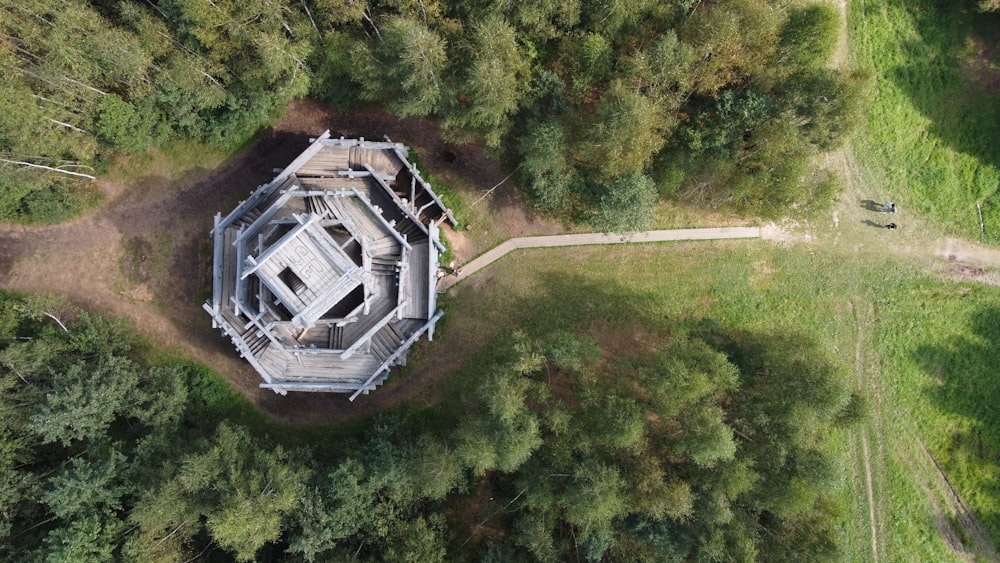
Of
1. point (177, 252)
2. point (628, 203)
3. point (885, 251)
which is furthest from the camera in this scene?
point (885, 251)

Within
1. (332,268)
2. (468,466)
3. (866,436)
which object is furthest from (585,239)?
(866,436)

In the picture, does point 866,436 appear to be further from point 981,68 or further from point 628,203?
point 981,68

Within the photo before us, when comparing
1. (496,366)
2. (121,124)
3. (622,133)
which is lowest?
(496,366)

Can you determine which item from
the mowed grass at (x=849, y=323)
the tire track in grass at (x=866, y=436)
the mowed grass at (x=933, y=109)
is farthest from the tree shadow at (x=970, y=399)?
the mowed grass at (x=933, y=109)

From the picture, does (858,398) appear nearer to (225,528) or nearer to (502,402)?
(502,402)

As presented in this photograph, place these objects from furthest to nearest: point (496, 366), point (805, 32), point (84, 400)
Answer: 1. point (496, 366)
2. point (84, 400)
3. point (805, 32)

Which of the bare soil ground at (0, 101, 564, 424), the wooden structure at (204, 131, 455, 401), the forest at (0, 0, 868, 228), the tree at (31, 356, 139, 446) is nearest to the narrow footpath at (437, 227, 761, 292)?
the bare soil ground at (0, 101, 564, 424)

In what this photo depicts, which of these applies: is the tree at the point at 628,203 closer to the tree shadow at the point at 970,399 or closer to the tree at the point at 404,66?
the tree at the point at 404,66
